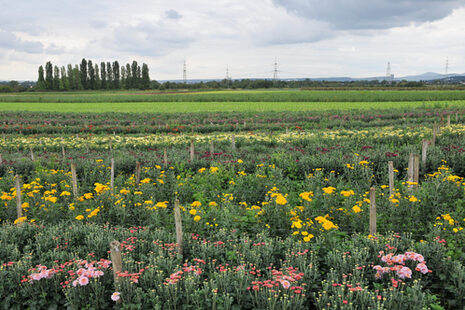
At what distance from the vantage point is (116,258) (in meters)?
4.57

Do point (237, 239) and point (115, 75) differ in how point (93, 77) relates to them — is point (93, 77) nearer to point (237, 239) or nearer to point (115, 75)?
point (115, 75)

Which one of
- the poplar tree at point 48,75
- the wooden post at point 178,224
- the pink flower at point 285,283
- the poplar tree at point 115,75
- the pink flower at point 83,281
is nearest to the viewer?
the pink flower at point 285,283

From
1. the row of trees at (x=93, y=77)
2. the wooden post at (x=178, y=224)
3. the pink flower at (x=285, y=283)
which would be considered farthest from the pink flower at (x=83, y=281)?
the row of trees at (x=93, y=77)

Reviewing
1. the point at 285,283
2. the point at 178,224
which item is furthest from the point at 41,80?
the point at 285,283

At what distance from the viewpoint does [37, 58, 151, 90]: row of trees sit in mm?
106125

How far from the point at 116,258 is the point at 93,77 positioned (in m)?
119

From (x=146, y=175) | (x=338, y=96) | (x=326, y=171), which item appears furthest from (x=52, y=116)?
(x=338, y=96)

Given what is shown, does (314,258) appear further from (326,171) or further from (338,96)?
(338,96)

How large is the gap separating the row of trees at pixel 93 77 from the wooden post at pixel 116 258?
4464 inches

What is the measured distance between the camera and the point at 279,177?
9.52 meters

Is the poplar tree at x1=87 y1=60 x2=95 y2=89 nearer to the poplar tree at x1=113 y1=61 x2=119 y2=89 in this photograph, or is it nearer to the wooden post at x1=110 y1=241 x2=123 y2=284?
the poplar tree at x1=113 y1=61 x2=119 y2=89

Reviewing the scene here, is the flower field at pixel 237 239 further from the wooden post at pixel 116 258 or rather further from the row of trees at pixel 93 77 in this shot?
the row of trees at pixel 93 77

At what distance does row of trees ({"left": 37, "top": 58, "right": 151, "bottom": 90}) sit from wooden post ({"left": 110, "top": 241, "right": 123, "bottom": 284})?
113 meters

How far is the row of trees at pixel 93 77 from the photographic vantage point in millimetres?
106125
